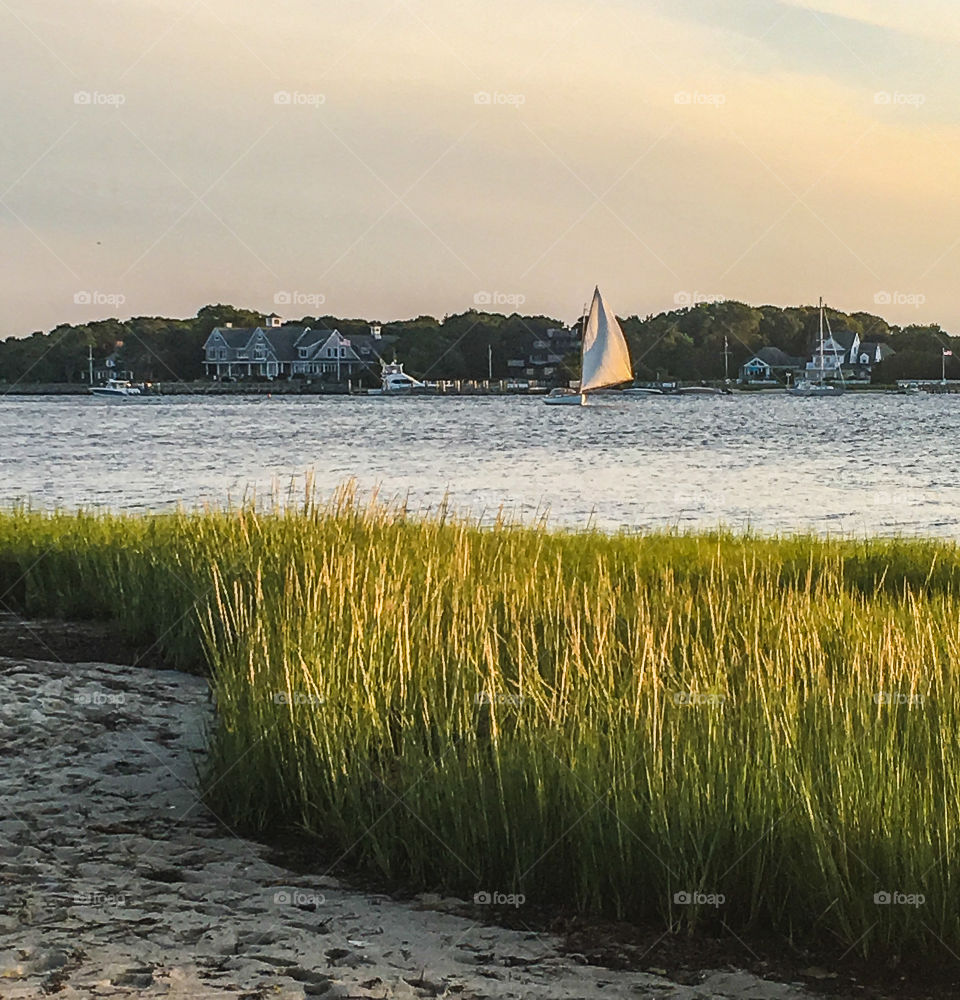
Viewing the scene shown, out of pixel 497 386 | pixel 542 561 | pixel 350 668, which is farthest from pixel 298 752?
pixel 497 386

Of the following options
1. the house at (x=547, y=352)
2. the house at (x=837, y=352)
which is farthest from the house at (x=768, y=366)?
the house at (x=547, y=352)

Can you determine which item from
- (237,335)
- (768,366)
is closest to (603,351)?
(768,366)

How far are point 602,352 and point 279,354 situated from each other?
226ft

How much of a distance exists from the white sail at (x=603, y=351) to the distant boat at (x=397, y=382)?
49489 mm

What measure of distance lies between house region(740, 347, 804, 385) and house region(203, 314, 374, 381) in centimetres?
3714

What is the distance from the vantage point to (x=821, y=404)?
10575 cm

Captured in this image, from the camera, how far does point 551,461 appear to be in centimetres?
4362

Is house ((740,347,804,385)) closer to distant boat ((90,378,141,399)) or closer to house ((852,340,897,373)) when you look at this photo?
house ((852,340,897,373))

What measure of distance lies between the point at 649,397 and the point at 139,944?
114265 millimetres

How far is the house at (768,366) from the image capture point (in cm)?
13450

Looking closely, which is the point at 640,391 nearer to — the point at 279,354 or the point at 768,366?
the point at 768,366

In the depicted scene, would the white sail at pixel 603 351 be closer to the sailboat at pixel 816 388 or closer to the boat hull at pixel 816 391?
the sailboat at pixel 816 388

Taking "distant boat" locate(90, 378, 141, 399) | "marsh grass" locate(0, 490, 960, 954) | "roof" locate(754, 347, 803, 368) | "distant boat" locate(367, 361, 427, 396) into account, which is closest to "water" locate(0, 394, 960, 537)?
"marsh grass" locate(0, 490, 960, 954)

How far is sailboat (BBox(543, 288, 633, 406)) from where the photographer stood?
7250 cm
